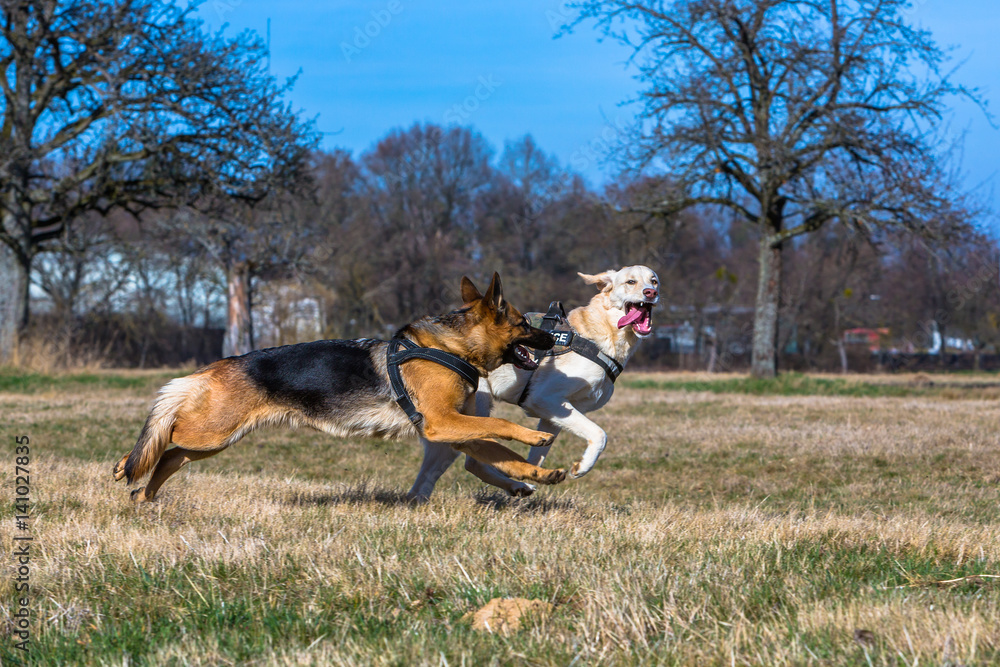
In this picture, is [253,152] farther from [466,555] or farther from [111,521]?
[466,555]

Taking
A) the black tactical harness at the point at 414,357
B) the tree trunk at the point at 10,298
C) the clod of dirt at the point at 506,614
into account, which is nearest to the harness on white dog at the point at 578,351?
the black tactical harness at the point at 414,357

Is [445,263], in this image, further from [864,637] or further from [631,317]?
[864,637]

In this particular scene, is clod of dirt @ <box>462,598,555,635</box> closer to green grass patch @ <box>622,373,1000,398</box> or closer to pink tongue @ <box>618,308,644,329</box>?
pink tongue @ <box>618,308,644,329</box>

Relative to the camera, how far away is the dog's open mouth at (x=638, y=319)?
628 cm

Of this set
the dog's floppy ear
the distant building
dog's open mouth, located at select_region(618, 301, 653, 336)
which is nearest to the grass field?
dog's open mouth, located at select_region(618, 301, 653, 336)

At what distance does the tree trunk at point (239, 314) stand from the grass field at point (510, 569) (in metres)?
15.7

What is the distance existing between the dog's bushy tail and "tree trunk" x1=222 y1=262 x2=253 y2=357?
18.4 meters

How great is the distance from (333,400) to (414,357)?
1.79 ft

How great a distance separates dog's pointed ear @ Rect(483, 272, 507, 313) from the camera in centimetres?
523

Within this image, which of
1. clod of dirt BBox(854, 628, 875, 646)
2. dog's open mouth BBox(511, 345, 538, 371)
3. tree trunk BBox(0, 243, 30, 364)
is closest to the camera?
clod of dirt BBox(854, 628, 875, 646)

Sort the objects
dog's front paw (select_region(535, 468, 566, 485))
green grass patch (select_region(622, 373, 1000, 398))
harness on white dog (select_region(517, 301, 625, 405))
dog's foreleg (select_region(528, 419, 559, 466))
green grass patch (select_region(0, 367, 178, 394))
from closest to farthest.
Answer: dog's front paw (select_region(535, 468, 566, 485)), dog's foreleg (select_region(528, 419, 559, 466)), harness on white dog (select_region(517, 301, 625, 405)), green grass patch (select_region(0, 367, 178, 394)), green grass patch (select_region(622, 373, 1000, 398))

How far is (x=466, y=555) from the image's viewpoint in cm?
375

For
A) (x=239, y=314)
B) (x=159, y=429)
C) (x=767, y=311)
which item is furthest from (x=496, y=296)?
(x=239, y=314)

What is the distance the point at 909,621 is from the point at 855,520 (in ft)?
8.08
